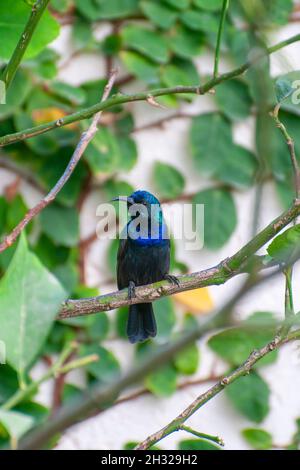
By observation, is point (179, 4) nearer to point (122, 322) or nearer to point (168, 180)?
point (168, 180)

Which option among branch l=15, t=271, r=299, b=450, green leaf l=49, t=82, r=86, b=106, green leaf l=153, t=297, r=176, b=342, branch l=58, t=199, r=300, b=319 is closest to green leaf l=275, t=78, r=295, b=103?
A: branch l=58, t=199, r=300, b=319

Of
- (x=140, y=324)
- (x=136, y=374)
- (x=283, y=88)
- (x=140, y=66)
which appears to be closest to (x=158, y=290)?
(x=283, y=88)

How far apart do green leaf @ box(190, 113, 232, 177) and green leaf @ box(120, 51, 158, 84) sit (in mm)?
246

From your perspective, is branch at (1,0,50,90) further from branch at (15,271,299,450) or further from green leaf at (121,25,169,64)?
green leaf at (121,25,169,64)

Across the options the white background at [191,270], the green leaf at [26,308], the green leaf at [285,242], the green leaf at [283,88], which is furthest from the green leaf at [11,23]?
the white background at [191,270]

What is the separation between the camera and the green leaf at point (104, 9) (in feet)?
9.57

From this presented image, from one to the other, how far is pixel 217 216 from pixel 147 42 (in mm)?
724

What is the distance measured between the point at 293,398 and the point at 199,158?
1015 mm

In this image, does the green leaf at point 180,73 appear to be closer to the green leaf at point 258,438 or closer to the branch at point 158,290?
the green leaf at point 258,438

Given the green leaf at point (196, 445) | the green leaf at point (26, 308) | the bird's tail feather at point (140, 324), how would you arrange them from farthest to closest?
the bird's tail feather at point (140, 324) → the green leaf at point (196, 445) → the green leaf at point (26, 308)

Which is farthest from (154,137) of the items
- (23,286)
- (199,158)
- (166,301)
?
(23,286)

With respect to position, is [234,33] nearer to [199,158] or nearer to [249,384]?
[199,158]

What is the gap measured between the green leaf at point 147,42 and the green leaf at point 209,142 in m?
0.28

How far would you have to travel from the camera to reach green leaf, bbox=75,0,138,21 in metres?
2.92
